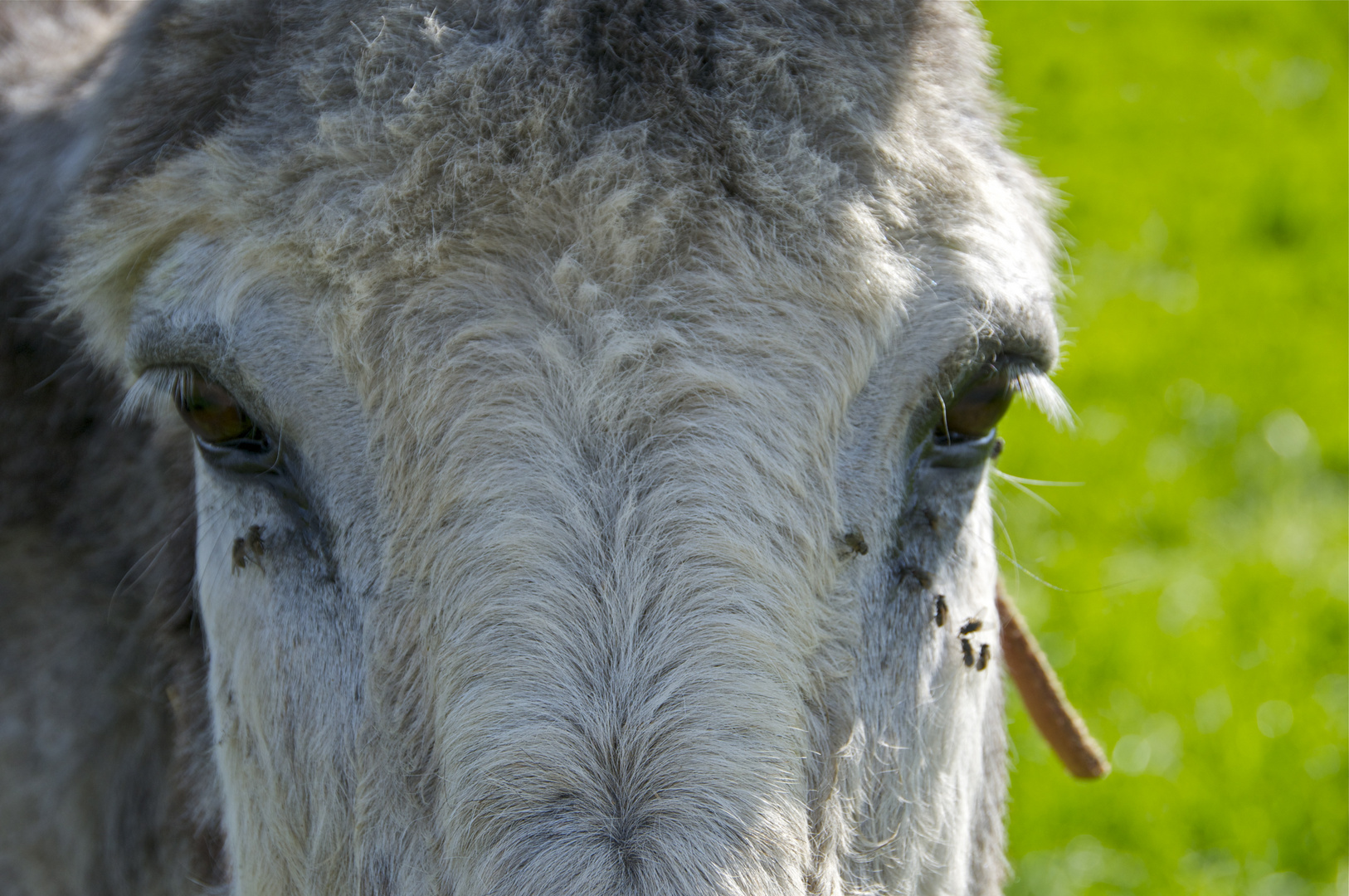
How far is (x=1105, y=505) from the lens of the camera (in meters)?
6.81

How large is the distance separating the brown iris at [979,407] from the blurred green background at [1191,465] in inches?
22.3

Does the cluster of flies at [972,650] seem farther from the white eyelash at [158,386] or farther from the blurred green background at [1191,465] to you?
the white eyelash at [158,386]

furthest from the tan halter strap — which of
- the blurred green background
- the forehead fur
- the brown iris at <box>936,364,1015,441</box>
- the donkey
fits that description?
the forehead fur

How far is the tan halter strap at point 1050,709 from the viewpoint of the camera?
3.06 meters

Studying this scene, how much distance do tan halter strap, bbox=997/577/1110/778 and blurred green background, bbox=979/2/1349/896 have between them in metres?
0.35

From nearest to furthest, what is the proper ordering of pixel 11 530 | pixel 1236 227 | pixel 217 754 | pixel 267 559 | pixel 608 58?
pixel 608 58 < pixel 267 559 < pixel 217 754 < pixel 11 530 < pixel 1236 227

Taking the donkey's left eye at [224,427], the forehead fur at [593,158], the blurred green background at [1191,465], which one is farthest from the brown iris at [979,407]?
the donkey's left eye at [224,427]

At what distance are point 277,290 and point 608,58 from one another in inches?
25.5

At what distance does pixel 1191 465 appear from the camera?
23.2 feet

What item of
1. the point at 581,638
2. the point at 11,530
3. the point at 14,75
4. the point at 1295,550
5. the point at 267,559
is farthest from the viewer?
the point at 1295,550

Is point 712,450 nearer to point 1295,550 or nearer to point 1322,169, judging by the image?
point 1295,550

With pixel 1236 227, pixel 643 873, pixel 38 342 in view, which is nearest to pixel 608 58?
pixel 643 873

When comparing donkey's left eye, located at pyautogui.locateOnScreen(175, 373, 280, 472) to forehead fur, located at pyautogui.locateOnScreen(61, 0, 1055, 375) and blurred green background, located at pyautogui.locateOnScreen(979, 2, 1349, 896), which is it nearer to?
forehead fur, located at pyautogui.locateOnScreen(61, 0, 1055, 375)

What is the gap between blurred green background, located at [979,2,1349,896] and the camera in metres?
5.11
